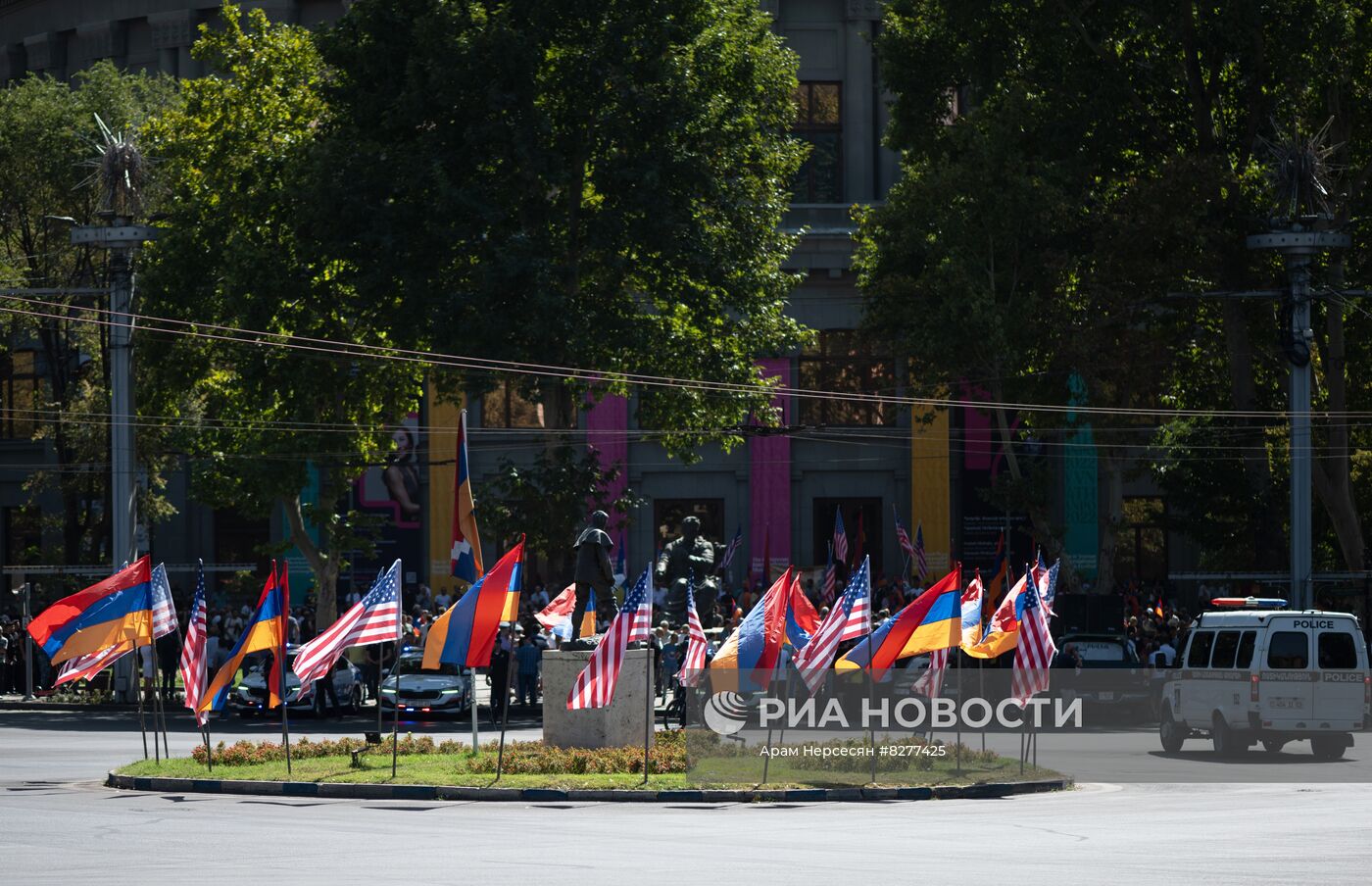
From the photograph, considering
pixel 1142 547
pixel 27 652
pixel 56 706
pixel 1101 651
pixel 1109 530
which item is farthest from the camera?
pixel 1142 547

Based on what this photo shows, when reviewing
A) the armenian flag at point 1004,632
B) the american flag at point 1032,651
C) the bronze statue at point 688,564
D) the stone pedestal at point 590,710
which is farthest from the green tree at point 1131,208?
the stone pedestal at point 590,710

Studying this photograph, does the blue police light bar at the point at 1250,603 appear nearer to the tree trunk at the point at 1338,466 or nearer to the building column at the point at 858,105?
the tree trunk at the point at 1338,466

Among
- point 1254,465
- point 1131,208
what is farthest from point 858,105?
point 1254,465

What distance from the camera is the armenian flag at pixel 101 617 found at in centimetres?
2505

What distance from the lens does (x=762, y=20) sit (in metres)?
42.6

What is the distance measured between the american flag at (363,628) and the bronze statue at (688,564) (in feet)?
17.7

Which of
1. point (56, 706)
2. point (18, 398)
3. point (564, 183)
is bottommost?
point (56, 706)

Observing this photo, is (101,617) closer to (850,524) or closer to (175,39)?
(850,524)

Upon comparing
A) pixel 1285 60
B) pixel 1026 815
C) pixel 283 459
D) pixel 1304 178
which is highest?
pixel 1285 60

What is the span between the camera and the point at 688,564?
95.3 feet

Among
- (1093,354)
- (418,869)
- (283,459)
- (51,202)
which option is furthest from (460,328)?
(418,869)

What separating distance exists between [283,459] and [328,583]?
3527 mm

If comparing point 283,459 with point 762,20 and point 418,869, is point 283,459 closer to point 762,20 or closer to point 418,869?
point 762,20

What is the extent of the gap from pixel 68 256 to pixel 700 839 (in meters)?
39.2
